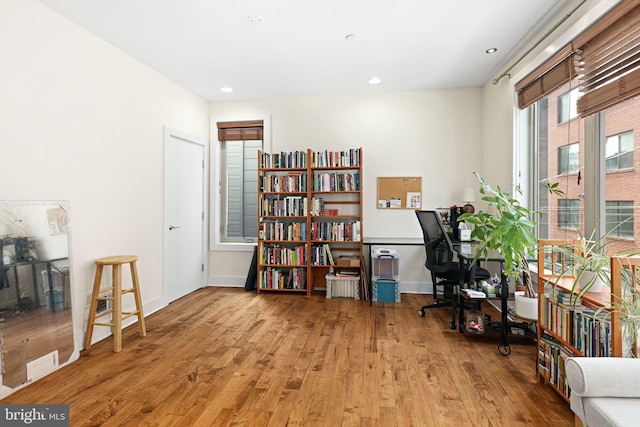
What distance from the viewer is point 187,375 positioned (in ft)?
7.32

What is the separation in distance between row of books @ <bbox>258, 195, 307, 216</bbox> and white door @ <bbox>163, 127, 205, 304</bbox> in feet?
3.06

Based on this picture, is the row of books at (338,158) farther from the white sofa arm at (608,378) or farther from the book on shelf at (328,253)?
the white sofa arm at (608,378)

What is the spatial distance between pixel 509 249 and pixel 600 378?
3.68 feet

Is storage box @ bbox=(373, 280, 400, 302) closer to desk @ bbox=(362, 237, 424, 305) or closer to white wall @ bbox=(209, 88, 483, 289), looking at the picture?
desk @ bbox=(362, 237, 424, 305)

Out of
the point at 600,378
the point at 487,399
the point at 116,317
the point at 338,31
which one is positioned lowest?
the point at 487,399

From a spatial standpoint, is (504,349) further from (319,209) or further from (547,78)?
(319,209)

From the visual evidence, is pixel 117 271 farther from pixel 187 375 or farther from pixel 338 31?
pixel 338 31

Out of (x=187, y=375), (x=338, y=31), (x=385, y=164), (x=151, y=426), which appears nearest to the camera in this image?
(x=151, y=426)

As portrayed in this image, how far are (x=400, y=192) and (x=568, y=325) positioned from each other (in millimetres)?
2737

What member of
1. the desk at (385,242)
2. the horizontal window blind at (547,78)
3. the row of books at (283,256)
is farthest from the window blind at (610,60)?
the row of books at (283,256)

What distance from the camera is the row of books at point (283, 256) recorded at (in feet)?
14.3

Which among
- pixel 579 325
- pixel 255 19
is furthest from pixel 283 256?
pixel 579 325

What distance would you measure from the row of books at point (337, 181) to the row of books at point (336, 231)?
0.46m

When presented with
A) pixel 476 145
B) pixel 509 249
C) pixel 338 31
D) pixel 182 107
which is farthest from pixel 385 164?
pixel 182 107
